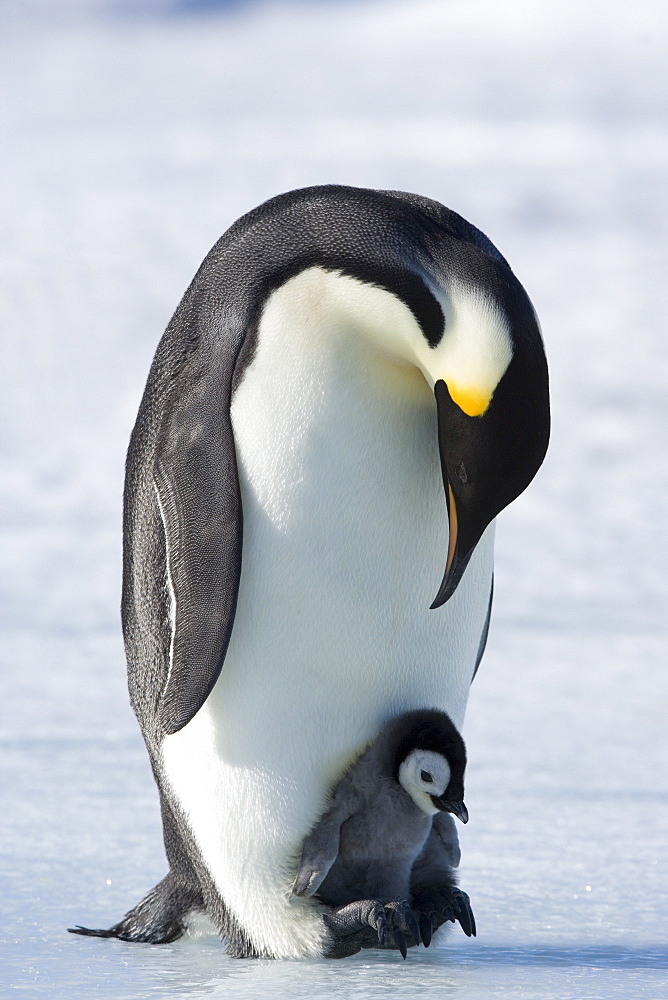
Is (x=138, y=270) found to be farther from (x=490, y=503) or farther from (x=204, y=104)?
(x=490, y=503)

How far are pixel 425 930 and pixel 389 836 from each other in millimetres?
139

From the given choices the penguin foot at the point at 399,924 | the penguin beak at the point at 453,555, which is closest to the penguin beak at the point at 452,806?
the penguin foot at the point at 399,924

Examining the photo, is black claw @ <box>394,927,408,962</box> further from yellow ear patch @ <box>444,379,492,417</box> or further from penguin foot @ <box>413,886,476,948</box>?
yellow ear patch @ <box>444,379,492,417</box>

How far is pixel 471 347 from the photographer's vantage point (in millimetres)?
1947

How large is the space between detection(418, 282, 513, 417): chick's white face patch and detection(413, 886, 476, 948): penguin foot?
0.70 metres

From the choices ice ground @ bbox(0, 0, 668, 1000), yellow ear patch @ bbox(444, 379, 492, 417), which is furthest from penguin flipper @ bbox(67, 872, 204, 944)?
yellow ear patch @ bbox(444, 379, 492, 417)

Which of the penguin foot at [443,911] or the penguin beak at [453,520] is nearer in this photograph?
the penguin beak at [453,520]

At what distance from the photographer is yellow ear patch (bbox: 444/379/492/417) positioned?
76.9 inches

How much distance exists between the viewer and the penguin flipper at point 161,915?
2.31 meters

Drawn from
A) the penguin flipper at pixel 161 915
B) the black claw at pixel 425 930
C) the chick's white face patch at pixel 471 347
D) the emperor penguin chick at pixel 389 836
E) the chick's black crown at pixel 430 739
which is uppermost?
the chick's white face patch at pixel 471 347

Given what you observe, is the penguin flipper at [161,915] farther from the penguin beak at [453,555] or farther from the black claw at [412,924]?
the penguin beak at [453,555]

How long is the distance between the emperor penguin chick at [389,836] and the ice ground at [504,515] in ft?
0.21

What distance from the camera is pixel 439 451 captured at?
215 centimetres

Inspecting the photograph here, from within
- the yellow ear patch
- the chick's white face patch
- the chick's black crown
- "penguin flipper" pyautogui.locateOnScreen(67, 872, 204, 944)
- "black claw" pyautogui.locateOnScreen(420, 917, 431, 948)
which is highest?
the chick's white face patch
